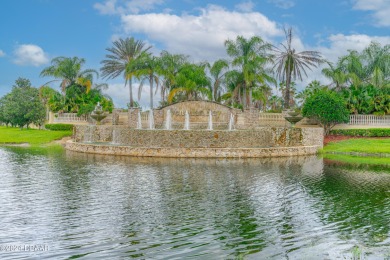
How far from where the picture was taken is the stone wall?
26.0m

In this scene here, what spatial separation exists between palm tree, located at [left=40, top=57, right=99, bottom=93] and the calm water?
3123 centimetres

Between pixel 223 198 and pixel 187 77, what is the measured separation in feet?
126

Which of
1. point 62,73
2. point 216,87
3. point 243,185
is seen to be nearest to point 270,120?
point 216,87

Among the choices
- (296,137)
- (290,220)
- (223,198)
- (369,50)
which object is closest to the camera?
(290,220)

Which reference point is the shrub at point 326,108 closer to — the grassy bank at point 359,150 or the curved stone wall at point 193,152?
the grassy bank at point 359,150

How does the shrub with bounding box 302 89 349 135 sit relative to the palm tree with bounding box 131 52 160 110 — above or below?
below

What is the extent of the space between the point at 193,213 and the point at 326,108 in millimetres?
28808

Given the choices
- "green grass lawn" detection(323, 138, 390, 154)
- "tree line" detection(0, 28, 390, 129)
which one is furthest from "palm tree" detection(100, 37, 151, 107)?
"green grass lawn" detection(323, 138, 390, 154)

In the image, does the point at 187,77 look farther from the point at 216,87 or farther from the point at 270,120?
the point at 270,120

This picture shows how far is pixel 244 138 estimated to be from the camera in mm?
27422

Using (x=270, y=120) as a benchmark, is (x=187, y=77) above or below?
above

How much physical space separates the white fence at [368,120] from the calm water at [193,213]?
22.4 meters

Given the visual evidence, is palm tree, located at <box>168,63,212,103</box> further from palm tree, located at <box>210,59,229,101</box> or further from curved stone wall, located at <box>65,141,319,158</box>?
curved stone wall, located at <box>65,141,319,158</box>

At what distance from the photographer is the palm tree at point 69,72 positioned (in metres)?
48.4
